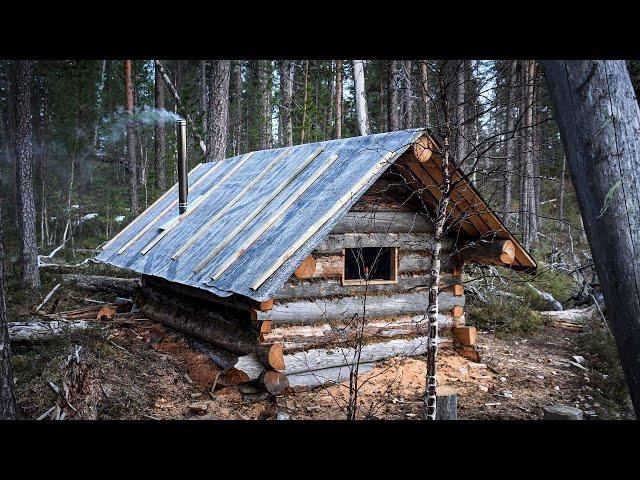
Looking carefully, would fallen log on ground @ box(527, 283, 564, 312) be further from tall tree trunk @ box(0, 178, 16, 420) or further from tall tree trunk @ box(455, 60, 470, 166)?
tall tree trunk @ box(0, 178, 16, 420)

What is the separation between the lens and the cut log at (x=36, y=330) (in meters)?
8.92

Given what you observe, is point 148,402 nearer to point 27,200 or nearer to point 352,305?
point 352,305

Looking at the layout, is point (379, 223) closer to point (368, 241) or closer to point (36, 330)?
point (368, 241)

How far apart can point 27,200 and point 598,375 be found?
15.7 metres

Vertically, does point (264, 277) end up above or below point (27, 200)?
below

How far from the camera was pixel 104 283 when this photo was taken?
1448 cm

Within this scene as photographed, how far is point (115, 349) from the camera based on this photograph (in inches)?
342

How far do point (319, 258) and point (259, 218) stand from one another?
1.29 m

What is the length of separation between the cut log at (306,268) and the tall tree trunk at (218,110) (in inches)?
375

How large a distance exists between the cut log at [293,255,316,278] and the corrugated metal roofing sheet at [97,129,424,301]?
475 millimetres

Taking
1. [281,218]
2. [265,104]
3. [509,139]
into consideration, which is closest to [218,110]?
[281,218]

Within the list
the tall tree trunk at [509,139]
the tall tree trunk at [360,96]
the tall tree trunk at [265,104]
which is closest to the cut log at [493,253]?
the tall tree trunk at [509,139]

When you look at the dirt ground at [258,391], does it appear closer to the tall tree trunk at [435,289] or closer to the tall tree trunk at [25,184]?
the tall tree trunk at [435,289]
